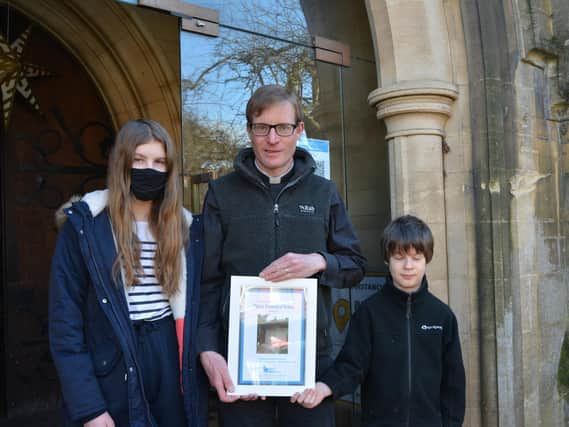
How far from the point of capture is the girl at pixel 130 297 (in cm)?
165

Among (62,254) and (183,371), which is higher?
(62,254)

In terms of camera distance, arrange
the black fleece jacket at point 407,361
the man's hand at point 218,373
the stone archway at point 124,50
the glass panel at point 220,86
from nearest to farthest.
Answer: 1. the man's hand at point 218,373
2. the black fleece jacket at point 407,361
3. the glass panel at point 220,86
4. the stone archway at point 124,50

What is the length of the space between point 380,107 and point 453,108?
523 millimetres

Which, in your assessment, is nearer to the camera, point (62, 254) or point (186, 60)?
point (62, 254)

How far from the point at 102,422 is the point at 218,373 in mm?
401

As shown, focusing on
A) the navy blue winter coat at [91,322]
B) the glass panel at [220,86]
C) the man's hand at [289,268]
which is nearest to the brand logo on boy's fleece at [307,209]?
the man's hand at [289,268]

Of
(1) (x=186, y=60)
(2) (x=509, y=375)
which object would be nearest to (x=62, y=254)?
(1) (x=186, y=60)

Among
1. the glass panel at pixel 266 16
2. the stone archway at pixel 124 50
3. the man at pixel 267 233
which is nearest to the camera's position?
the man at pixel 267 233

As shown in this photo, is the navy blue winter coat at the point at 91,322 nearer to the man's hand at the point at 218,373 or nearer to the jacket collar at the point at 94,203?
the jacket collar at the point at 94,203

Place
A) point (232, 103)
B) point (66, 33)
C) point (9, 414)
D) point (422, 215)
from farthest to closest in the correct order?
point (66, 33) < point (9, 414) < point (422, 215) < point (232, 103)

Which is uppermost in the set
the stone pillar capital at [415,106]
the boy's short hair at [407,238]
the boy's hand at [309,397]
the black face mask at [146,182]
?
the stone pillar capital at [415,106]

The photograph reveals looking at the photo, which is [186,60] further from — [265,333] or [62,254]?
[265,333]

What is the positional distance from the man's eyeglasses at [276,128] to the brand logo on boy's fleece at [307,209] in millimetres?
281

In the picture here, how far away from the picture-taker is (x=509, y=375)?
11.0ft
